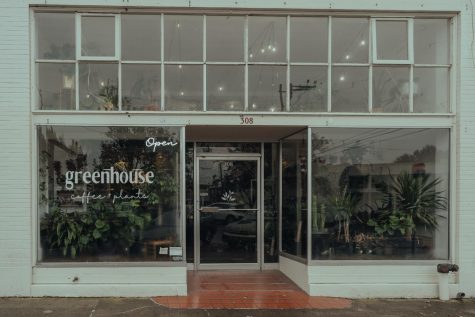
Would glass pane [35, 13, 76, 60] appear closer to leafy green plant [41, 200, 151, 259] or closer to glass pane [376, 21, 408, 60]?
leafy green plant [41, 200, 151, 259]

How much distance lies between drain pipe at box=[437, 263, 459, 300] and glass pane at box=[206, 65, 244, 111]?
4101mm

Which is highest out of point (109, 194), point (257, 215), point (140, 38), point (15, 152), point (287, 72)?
point (140, 38)

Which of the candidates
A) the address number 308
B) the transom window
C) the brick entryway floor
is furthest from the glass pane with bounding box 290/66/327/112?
the brick entryway floor

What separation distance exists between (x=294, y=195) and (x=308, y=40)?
2.77 metres

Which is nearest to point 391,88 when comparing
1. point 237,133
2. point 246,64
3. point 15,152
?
point 246,64

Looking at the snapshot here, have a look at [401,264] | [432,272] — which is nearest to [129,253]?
[401,264]

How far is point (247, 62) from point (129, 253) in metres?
3.69

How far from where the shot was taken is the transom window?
24.7 ft

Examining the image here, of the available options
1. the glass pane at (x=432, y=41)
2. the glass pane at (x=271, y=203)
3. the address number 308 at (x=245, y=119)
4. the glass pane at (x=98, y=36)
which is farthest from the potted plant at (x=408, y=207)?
the glass pane at (x=98, y=36)

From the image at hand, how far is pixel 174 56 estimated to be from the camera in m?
7.65

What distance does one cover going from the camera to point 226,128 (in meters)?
7.92

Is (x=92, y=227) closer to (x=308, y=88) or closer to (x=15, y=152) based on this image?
(x=15, y=152)

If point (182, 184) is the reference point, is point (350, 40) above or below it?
above

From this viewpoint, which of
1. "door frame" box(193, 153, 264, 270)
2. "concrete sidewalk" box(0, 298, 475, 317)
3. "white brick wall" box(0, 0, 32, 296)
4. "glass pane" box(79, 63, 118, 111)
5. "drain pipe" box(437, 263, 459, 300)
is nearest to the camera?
"concrete sidewalk" box(0, 298, 475, 317)
